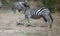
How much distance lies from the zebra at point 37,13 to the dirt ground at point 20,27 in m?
0.08

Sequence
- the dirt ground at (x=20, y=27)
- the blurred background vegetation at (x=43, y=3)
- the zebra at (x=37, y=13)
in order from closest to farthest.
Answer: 1. the dirt ground at (x=20, y=27)
2. the zebra at (x=37, y=13)
3. the blurred background vegetation at (x=43, y=3)

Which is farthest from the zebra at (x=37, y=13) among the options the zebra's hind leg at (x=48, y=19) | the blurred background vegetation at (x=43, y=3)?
the blurred background vegetation at (x=43, y=3)

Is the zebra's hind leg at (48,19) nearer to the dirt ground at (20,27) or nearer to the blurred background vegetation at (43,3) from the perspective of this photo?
the dirt ground at (20,27)

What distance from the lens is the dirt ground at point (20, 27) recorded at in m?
3.11

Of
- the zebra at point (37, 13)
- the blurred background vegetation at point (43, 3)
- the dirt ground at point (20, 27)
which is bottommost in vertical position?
the dirt ground at point (20, 27)

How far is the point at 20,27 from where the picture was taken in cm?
334

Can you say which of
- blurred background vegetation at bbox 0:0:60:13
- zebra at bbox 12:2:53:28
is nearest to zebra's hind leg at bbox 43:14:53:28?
zebra at bbox 12:2:53:28

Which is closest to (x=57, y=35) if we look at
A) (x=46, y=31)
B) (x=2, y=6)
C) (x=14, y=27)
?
(x=46, y=31)

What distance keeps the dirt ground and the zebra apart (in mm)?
84

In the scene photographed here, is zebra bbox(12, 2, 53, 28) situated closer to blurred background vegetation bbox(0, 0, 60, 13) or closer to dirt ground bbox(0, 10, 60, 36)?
dirt ground bbox(0, 10, 60, 36)

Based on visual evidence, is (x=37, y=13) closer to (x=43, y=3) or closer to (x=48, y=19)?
(x=48, y=19)

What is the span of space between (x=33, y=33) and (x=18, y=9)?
0.60m

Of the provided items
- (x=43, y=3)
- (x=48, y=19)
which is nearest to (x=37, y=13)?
(x=48, y=19)

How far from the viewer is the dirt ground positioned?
311 centimetres
